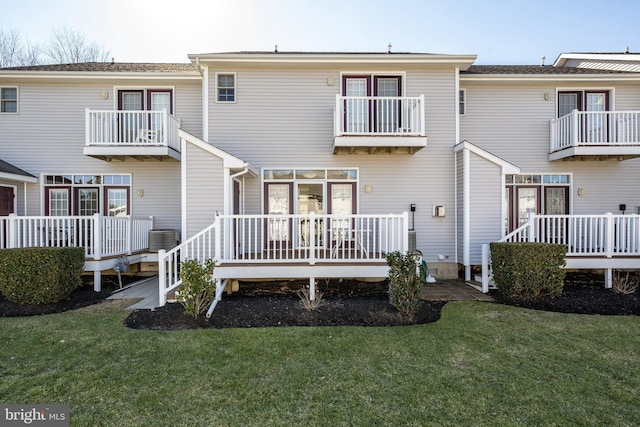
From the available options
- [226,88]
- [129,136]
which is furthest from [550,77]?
[129,136]

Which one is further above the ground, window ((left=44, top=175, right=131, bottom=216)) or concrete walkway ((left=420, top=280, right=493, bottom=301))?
window ((left=44, top=175, right=131, bottom=216))

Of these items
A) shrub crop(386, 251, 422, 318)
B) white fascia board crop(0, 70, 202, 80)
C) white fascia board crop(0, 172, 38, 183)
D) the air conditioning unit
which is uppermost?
white fascia board crop(0, 70, 202, 80)

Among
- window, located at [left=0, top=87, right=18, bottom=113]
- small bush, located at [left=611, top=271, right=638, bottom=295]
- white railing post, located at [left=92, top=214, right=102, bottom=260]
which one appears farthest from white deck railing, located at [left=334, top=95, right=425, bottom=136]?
window, located at [left=0, top=87, right=18, bottom=113]

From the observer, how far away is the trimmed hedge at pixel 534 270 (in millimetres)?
6594

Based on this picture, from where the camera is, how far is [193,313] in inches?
223

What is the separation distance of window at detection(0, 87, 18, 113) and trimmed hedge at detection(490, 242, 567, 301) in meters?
14.0

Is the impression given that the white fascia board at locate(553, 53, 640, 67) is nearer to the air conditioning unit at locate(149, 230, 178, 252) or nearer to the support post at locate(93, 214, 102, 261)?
the air conditioning unit at locate(149, 230, 178, 252)

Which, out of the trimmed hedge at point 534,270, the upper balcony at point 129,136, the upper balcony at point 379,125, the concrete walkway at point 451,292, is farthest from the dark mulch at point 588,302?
the upper balcony at point 129,136

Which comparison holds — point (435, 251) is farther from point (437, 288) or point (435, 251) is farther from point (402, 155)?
point (402, 155)

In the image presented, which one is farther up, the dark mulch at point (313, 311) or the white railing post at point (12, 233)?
the white railing post at point (12, 233)

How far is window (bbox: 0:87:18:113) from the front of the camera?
10.1 metres

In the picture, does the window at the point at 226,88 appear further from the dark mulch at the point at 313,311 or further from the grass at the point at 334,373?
the grass at the point at 334,373

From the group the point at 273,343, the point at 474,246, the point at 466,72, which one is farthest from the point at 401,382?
the point at 466,72

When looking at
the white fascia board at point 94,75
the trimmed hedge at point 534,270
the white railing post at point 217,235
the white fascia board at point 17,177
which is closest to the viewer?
the trimmed hedge at point 534,270
